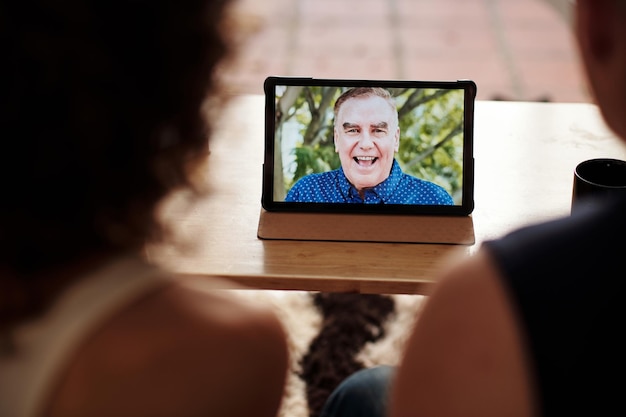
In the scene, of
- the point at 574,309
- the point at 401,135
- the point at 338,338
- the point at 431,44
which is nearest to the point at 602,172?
the point at 401,135

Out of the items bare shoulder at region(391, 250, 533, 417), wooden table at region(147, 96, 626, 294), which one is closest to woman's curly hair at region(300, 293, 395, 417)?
wooden table at region(147, 96, 626, 294)

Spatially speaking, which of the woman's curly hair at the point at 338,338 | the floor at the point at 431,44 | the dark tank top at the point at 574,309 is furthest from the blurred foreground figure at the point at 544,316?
the floor at the point at 431,44

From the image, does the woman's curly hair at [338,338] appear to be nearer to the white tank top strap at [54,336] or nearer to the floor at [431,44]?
the white tank top strap at [54,336]

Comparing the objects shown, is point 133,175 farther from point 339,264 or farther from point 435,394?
point 339,264

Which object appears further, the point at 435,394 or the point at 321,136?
the point at 321,136

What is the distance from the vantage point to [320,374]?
162cm

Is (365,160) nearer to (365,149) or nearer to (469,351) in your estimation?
(365,149)

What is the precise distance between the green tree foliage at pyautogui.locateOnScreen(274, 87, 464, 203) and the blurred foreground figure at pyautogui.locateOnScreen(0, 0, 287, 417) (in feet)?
2.20

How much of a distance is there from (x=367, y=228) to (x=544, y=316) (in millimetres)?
785

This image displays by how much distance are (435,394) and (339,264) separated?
2.26 ft

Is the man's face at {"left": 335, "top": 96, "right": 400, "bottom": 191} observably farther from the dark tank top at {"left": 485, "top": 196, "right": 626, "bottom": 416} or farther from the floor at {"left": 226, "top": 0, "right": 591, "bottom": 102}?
Answer: the floor at {"left": 226, "top": 0, "right": 591, "bottom": 102}

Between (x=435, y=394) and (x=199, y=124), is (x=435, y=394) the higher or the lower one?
the lower one

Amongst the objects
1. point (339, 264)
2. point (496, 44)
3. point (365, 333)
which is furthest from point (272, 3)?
point (339, 264)

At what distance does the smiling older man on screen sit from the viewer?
1.30m
